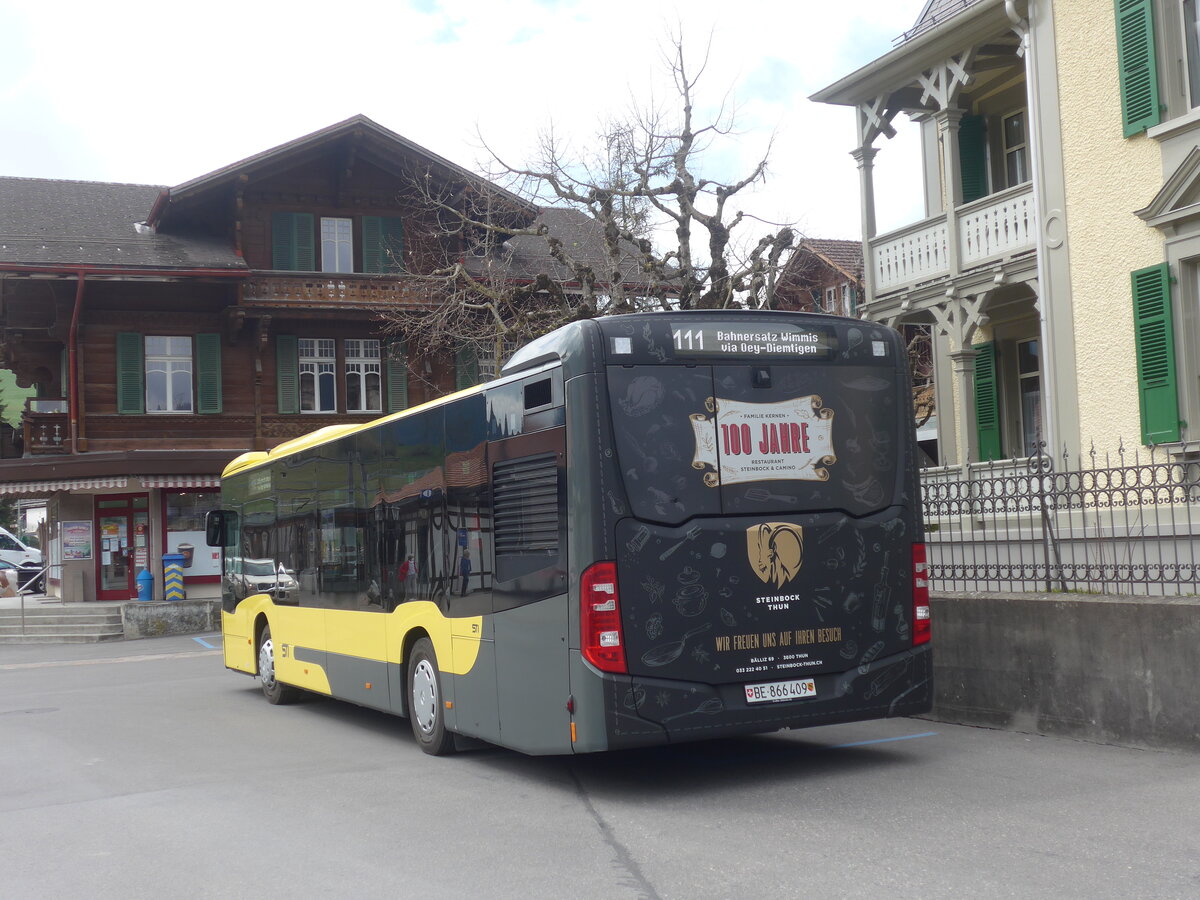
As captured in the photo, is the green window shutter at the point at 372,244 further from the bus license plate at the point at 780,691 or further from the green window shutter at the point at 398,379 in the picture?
the bus license plate at the point at 780,691

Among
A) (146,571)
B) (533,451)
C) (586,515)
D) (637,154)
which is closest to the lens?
(586,515)

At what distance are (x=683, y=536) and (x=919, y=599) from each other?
1912 millimetres

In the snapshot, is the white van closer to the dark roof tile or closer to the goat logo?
the dark roof tile

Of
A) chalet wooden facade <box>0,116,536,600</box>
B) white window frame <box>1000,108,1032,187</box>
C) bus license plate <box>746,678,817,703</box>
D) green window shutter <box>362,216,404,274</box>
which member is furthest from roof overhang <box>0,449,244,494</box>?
bus license plate <box>746,678,817,703</box>

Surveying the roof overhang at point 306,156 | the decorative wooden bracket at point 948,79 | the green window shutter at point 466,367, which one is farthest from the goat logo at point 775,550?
the green window shutter at point 466,367

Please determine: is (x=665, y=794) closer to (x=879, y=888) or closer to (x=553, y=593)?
(x=553, y=593)

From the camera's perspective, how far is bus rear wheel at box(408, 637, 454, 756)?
10.0 m

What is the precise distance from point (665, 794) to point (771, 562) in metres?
1.62

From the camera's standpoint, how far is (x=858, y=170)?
67.8 ft

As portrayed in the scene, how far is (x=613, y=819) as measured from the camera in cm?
748

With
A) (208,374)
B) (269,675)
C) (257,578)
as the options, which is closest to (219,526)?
(257,578)

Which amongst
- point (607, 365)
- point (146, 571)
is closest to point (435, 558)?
point (607, 365)

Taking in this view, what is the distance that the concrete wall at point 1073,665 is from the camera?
8.83 m

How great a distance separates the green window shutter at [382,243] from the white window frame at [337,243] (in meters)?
0.39
